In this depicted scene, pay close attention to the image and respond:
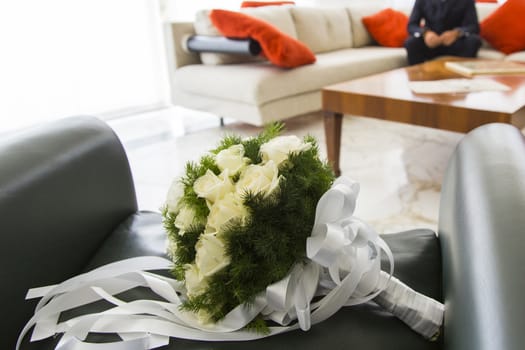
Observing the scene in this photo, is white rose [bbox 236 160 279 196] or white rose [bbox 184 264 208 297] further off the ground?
white rose [bbox 236 160 279 196]

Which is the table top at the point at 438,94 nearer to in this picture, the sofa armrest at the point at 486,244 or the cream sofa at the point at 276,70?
the cream sofa at the point at 276,70

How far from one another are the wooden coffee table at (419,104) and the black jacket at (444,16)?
138cm

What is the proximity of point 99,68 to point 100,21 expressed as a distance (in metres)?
0.36

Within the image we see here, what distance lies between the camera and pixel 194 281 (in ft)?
1.93

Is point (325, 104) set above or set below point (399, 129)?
above

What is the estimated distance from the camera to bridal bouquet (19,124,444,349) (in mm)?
566

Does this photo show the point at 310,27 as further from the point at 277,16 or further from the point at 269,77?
the point at 269,77

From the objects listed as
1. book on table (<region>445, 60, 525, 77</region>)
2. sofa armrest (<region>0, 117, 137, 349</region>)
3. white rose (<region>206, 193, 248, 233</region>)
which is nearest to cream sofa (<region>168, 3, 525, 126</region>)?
book on table (<region>445, 60, 525, 77</region>)

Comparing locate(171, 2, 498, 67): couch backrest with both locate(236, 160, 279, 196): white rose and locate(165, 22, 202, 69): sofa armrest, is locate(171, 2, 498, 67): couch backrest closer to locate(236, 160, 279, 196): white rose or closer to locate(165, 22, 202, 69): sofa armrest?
locate(165, 22, 202, 69): sofa armrest

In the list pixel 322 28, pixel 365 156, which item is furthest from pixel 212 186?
pixel 322 28

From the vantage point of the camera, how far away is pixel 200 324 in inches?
23.9

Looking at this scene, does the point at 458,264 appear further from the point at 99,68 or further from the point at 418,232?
the point at 99,68

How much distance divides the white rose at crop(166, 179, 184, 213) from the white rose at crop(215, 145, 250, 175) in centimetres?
6

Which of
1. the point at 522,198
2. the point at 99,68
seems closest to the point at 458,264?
the point at 522,198
